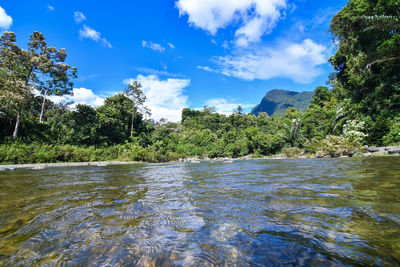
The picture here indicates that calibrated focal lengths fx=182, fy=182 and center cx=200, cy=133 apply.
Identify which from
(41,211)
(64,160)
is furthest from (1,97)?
(41,211)

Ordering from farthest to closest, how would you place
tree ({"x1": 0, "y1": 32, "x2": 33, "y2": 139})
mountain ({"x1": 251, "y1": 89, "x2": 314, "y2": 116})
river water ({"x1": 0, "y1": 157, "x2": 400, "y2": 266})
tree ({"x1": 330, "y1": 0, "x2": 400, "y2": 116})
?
mountain ({"x1": 251, "y1": 89, "x2": 314, "y2": 116}) < tree ({"x1": 0, "y1": 32, "x2": 33, "y2": 139}) < tree ({"x1": 330, "y1": 0, "x2": 400, "y2": 116}) < river water ({"x1": 0, "y1": 157, "x2": 400, "y2": 266})

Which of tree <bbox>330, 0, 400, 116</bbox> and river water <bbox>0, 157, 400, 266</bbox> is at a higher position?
tree <bbox>330, 0, 400, 116</bbox>

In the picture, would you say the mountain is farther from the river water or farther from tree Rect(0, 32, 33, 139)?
the river water

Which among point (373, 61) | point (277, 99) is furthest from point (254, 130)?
point (277, 99)

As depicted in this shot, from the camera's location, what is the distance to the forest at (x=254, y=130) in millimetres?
11750

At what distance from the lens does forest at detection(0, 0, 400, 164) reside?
11750 mm

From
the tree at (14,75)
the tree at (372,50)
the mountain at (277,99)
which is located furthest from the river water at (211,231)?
the mountain at (277,99)

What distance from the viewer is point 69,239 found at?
1450 mm

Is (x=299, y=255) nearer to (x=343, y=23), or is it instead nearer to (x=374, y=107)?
(x=374, y=107)

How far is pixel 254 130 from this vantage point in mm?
31391

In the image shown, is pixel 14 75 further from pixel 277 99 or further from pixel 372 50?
pixel 277 99

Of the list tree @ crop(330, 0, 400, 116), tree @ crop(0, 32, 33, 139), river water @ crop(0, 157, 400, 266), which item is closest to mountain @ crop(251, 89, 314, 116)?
tree @ crop(330, 0, 400, 116)

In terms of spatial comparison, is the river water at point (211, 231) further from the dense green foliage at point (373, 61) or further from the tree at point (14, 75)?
the tree at point (14, 75)

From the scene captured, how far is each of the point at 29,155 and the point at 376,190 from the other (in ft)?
60.0
